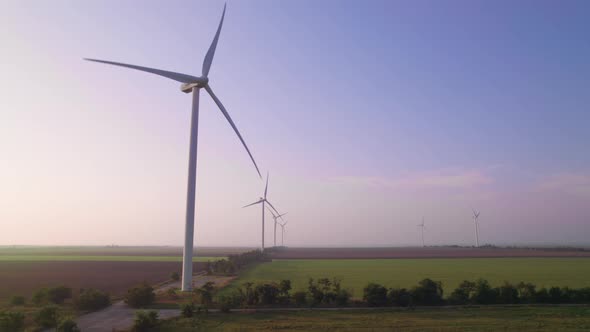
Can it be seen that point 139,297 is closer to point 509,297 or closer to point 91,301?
point 91,301

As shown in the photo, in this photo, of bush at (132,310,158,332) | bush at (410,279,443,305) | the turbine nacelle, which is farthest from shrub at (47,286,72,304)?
bush at (410,279,443,305)

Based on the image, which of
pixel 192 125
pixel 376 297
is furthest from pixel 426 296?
pixel 192 125

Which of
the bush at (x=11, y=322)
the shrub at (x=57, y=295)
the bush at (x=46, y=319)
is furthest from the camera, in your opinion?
the shrub at (x=57, y=295)

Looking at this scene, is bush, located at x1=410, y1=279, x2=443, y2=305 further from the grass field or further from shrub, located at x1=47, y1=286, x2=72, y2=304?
shrub, located at x1=47, y1=286, x2=72, y2=304

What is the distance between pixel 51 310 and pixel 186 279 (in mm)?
14637

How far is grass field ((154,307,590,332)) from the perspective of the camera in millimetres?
25391

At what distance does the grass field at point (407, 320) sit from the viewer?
25.4 m

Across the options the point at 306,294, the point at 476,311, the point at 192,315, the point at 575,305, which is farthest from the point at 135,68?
the point at 575,305

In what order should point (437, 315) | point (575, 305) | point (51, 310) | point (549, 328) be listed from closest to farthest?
point (549, 328)
point (51, 310)
point (437, 315)
point (575, 305)

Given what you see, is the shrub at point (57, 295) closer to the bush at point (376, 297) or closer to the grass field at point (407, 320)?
the grass field at point (407, 320)

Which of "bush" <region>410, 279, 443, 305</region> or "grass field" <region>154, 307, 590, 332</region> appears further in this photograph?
"bush" <region>410, 279, 443, 305</region>

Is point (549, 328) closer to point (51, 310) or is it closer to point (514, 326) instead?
point (514, 326)

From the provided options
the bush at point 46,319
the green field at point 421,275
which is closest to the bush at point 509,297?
the green field at point 421,275

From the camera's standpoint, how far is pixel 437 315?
2956 centimetres
